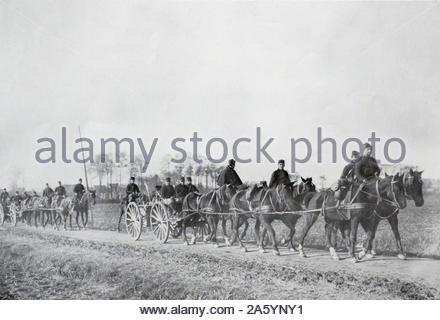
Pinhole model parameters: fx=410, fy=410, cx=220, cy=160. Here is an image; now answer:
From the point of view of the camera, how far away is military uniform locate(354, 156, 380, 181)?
322 inches

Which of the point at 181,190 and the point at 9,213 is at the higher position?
the point at 181,190

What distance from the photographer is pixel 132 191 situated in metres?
12.4

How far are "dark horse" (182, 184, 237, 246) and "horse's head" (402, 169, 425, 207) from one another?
165 inches

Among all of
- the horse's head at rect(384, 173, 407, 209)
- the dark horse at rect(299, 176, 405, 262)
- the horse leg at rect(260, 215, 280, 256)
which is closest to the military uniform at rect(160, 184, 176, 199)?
the horse leg at rect(260, 215, 280, 256)

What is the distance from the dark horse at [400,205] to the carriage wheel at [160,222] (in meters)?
5.77

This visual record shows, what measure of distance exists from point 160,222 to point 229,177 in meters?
3.28

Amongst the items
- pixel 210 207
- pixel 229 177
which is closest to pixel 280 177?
pixel 229 177

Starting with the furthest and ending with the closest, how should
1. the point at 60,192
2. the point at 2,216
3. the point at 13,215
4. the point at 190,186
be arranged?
the point at 13,215 → the point at 2,216 → the point at 60,192 → the point at 190,186

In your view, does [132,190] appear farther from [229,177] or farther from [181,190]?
[229,177]

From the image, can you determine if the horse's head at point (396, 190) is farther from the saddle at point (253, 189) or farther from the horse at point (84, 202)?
the horse at point (84, 202)

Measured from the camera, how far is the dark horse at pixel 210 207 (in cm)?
1077

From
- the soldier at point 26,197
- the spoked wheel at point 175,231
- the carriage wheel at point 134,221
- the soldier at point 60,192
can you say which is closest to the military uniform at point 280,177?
the spoked wheel at point 175,231
